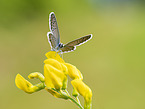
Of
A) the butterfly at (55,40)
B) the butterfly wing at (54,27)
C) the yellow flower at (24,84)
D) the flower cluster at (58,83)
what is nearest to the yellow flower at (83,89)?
the flower cluster at (58,83)

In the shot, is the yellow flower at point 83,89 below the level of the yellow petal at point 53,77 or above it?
below

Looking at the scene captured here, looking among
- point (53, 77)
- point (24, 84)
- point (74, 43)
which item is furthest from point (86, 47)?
point (53, 77)

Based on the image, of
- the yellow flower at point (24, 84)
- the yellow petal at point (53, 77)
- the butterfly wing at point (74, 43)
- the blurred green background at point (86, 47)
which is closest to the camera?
the yellow petal at point (53, 77)

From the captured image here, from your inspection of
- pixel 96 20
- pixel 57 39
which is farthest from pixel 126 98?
pixel 96 20

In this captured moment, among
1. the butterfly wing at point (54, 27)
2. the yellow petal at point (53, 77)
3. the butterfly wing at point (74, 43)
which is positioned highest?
the butterfly wing at point (54, 27)

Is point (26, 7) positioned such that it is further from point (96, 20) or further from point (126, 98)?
point (126, 98)

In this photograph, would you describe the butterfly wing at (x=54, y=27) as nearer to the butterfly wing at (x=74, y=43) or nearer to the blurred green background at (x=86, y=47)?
the butterfly wing at (x=74, y=43)

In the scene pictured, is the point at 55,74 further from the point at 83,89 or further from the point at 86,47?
the point at 86,47
